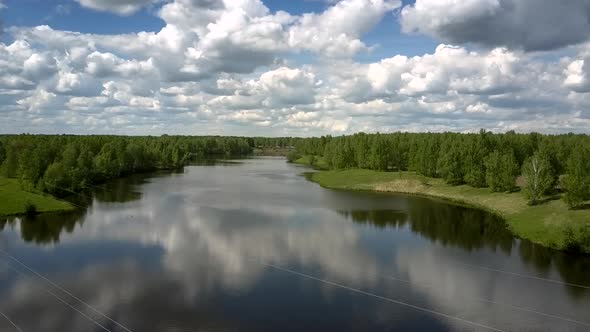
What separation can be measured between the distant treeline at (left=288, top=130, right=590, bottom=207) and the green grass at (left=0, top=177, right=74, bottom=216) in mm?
63697

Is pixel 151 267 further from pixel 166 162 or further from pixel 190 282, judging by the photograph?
pixel 166 162

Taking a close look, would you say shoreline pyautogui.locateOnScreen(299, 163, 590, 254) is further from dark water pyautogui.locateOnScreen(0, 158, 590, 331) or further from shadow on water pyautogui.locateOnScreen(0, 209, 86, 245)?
shadow on water pyautogui.locateOnScreen(0, 209, 86, 245)

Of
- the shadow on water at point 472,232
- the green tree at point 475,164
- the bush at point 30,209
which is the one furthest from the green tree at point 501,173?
the bush at point 30,209

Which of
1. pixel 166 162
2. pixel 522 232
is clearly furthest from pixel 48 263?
pixel 166 162

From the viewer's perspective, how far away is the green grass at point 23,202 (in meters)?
57.5

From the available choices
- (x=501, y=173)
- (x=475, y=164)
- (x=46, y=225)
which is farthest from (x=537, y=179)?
(x=46, y=225)

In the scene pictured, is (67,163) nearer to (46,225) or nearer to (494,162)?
(46,225)

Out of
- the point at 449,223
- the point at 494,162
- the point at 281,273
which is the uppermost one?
the point at 494,162

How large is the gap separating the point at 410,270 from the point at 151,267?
69.3ft

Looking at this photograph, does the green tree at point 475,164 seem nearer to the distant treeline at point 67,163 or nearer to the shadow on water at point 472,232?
the shadow on water at point 472,232

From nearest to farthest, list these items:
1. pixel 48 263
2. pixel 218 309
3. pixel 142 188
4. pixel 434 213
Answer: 1. pixel 218 309
2. pixel 48 263
3. pixel 434 213
4. pixel 142 188

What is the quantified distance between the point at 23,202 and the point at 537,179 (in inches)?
2725

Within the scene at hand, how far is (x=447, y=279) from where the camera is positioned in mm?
34469

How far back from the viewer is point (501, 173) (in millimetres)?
69750
